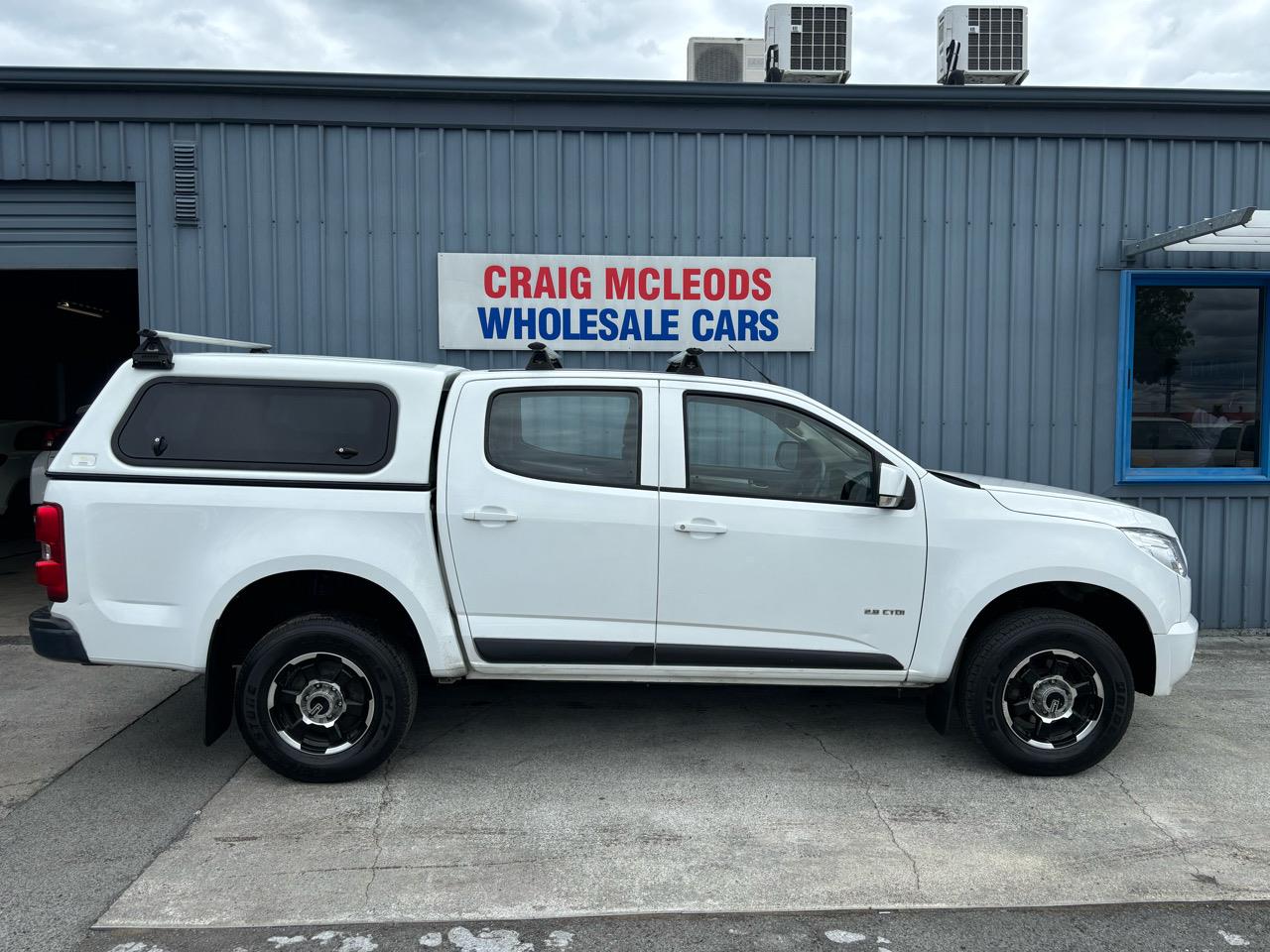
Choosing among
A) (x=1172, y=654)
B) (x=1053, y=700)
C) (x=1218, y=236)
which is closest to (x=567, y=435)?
(x=1053, y=700)

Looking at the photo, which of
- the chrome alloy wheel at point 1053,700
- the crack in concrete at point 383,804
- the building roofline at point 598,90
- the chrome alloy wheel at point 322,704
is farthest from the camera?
the building roofline at point 598,90

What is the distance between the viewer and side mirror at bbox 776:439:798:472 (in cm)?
454

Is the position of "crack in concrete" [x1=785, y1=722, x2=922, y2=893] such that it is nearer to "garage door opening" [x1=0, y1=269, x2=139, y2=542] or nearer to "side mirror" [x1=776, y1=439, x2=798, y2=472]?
"side mirror" [x1=776, y1=439, x2=798, y2=472]

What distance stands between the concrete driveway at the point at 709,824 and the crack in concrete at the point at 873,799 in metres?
0.01

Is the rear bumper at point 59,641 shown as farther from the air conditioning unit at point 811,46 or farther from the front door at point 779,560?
the air conditioning unit at point 811,46

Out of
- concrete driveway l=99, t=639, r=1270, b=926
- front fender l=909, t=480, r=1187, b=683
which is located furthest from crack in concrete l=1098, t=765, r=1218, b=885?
front fender l=909, t=480, r=1187, b=683

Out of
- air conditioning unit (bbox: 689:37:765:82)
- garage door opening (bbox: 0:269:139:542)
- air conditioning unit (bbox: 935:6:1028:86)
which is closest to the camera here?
air conditioning unit (bbox: 935:6:1028:86)

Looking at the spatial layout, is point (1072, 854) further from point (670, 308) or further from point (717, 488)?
point (670, 308)

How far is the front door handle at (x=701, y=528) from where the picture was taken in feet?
14.3

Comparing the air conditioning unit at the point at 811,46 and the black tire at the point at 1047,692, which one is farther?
the air conditioning unit at the point at 811,46

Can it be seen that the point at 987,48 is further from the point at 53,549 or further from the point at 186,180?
the point at 53,549

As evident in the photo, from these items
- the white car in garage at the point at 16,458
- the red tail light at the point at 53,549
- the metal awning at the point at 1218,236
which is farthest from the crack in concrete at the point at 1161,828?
the white car in garage at the point at 16,458

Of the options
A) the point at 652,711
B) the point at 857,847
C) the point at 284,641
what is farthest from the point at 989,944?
the point at 284,641

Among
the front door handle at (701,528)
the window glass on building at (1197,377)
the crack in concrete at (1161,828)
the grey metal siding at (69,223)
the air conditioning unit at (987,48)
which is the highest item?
the air conditioning unit at (987,48)
